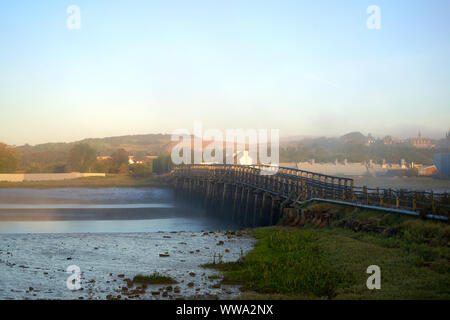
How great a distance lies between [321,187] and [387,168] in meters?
74.0

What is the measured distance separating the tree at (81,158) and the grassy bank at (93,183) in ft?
104

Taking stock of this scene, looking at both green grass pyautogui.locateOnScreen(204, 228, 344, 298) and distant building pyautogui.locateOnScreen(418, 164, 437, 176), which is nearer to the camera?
green grass pyautogui.locateOnScreen(204, 228, 344, 298)

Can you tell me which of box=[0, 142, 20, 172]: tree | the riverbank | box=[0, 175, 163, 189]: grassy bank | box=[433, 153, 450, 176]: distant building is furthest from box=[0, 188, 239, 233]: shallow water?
box=[0, 142, 20, 172]: tree

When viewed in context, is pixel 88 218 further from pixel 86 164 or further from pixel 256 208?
pixel 86 164

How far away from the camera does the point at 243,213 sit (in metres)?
47.0

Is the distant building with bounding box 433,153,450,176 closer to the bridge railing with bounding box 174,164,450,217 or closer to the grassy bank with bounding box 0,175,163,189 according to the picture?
the bridge railing with bounding box 174,164,450,217

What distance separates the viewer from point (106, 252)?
23906 mm

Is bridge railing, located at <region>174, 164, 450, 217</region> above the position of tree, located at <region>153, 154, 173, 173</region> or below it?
above

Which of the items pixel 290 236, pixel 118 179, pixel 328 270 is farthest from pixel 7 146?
pixel 328 270

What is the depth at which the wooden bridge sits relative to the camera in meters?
22.7

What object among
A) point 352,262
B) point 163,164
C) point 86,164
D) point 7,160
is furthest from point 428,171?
point 86,164

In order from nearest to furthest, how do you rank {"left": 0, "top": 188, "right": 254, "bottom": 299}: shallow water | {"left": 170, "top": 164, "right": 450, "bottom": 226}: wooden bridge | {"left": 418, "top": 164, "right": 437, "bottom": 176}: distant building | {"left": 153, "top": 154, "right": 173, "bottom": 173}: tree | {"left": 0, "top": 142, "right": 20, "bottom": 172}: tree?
{"left": 0, "top": 188, "right": 254, "bottom": 299}: shallow water → {"left": 170, "top": 164, "right": 450, "bottom": 226}: wooden bridge → {"left": 418, "top": 164, "right": 437, "bottom": 176}: distant building → {"left": 0, "top": 142, "right": 20, "bottom": 172}: tree → {"left": 153, "top": 154, "right": 173, "bottom": 173}: tree

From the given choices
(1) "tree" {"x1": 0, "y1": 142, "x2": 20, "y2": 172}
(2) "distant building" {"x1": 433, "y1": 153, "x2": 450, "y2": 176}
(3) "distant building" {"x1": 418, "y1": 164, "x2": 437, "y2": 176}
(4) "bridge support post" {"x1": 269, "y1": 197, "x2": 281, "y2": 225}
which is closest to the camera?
(4) "bridge support post" {"x1": 269, "y1": 197, "x2": 281, "y2": 225}

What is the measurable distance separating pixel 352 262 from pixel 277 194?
62.2ft
